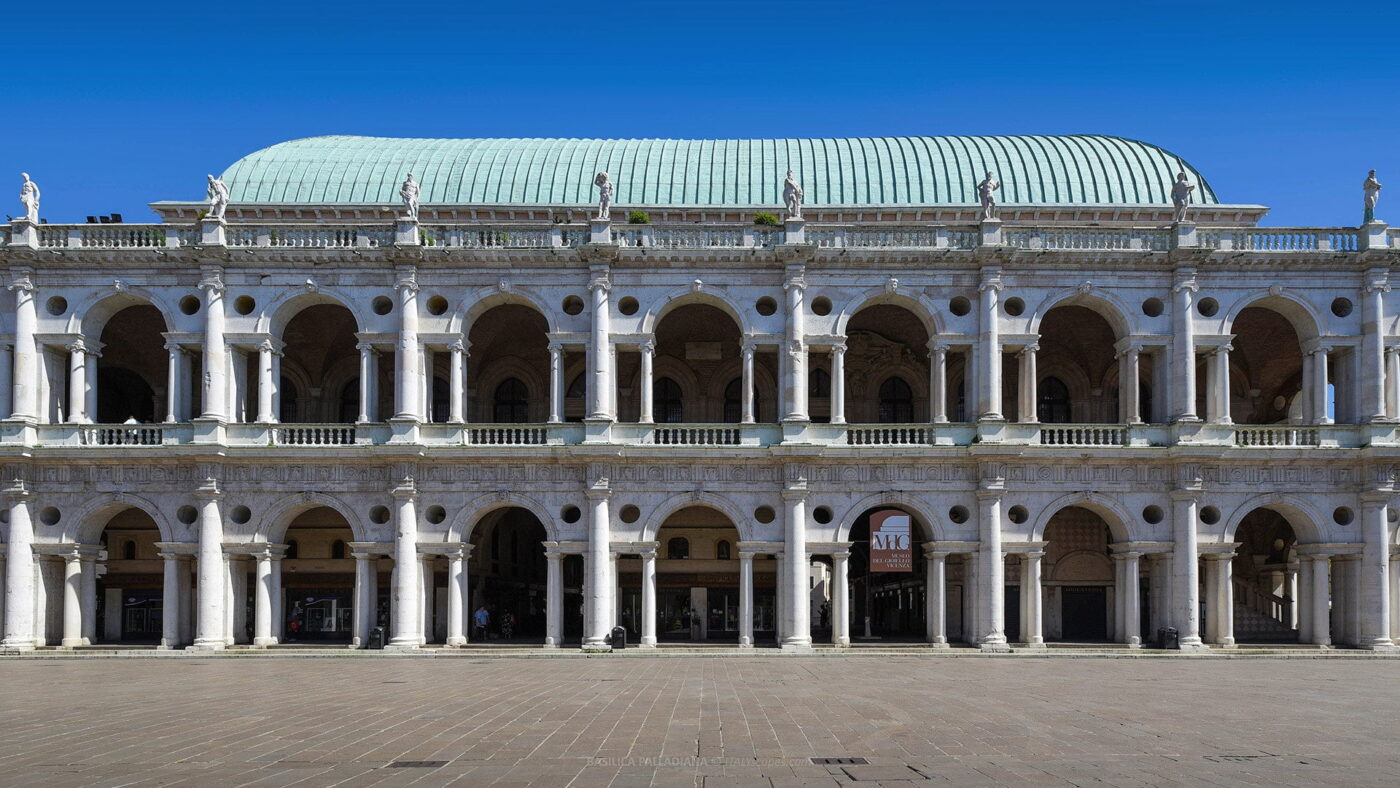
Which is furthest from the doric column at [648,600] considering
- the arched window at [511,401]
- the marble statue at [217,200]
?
the marble statue at [217,200]

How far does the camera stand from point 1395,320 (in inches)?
1604

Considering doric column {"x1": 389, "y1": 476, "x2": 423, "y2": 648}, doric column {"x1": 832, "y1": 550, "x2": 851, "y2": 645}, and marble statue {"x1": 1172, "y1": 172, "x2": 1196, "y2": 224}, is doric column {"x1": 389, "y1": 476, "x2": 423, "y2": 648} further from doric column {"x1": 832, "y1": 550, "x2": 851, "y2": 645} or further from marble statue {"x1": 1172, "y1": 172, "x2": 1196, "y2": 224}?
marble statue {"x1": 1172, "y1": 172, "x2": 1196, "y2": 224}

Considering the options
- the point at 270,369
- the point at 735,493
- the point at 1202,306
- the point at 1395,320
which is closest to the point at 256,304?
the point at 270,369

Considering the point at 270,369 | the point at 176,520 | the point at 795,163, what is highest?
the point at 795,163

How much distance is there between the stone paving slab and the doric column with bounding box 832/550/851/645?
914cm

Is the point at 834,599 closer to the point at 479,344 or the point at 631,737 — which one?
the point at 479,344

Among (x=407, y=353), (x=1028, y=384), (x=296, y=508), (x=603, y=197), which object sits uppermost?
(x=603, y=197)

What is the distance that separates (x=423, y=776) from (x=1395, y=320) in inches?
1476

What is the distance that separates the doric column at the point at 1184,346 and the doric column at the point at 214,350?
3072cm

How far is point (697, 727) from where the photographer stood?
18.7 metres

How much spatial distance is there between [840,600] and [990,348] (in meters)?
9.46

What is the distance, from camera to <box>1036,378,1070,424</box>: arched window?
4731 cm

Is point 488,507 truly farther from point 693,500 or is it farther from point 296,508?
point 693,500

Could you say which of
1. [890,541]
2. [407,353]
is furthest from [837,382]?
[407,353]
